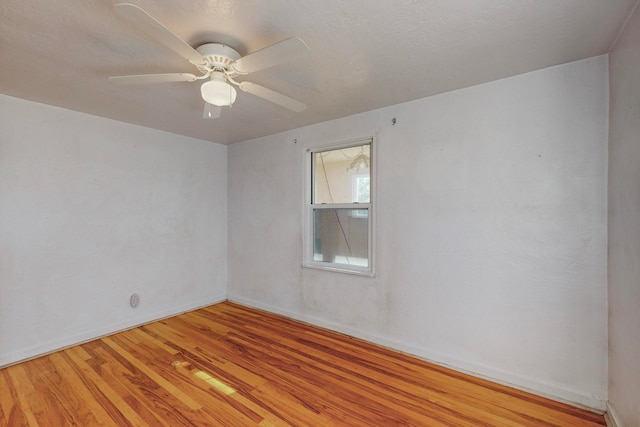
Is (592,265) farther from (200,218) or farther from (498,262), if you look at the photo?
(200,218)

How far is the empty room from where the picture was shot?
1555 millimetres

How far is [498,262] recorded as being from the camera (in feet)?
7.16

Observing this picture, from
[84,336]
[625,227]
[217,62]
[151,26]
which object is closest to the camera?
[151,26]

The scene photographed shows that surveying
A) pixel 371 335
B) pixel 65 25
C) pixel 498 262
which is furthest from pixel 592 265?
pixel 65 25

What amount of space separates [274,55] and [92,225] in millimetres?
2723

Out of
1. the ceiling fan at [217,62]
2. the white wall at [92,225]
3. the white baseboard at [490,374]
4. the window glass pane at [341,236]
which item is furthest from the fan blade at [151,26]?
the white baseboard at [490,374]

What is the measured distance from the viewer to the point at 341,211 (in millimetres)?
3164

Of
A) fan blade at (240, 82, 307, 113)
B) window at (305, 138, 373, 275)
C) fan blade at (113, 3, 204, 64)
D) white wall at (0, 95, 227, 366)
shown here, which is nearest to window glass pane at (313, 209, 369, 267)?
window at (305, 138, 373, 275)

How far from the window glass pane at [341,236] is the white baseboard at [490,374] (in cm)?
70

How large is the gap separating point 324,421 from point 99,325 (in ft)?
8.50

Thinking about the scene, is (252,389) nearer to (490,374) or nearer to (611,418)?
(490,374)

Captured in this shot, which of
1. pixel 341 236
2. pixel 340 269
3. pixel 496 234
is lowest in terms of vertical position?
pixel 340 269

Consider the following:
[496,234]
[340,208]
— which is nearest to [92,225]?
[340,208]

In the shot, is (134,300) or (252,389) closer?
(252,389)
